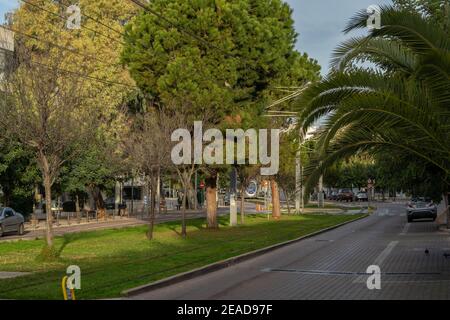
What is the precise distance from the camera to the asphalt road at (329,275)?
12070 millimetres

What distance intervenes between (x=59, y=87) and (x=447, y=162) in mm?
11363

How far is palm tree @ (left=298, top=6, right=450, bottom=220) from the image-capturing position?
11461 mm

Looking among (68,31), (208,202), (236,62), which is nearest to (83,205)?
(68,31)

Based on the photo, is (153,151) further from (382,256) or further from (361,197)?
(361,197)

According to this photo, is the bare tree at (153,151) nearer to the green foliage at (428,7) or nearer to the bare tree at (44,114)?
the bare tree at (44,114)

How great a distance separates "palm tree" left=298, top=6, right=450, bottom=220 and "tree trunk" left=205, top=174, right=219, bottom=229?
19120mm

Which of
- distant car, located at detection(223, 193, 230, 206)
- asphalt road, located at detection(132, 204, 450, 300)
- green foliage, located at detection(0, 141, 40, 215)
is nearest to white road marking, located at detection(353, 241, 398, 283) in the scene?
asphalt road, located at detection(132, 204, 450, 300)

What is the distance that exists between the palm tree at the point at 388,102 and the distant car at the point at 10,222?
22157 millimetres

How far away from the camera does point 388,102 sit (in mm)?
11383

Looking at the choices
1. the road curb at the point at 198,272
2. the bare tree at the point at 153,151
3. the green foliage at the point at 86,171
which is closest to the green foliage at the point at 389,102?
the road curb at the point at 198,272

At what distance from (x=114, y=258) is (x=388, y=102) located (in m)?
10.3

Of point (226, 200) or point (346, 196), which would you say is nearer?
point (226, 200)

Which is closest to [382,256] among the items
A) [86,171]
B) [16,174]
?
[16,174]

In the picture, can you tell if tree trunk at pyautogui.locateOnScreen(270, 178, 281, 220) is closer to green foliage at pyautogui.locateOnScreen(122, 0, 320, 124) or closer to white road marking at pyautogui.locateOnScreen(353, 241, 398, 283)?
green foliage at pyautogui.locateOnScreen(122, 0, 320, 124)
